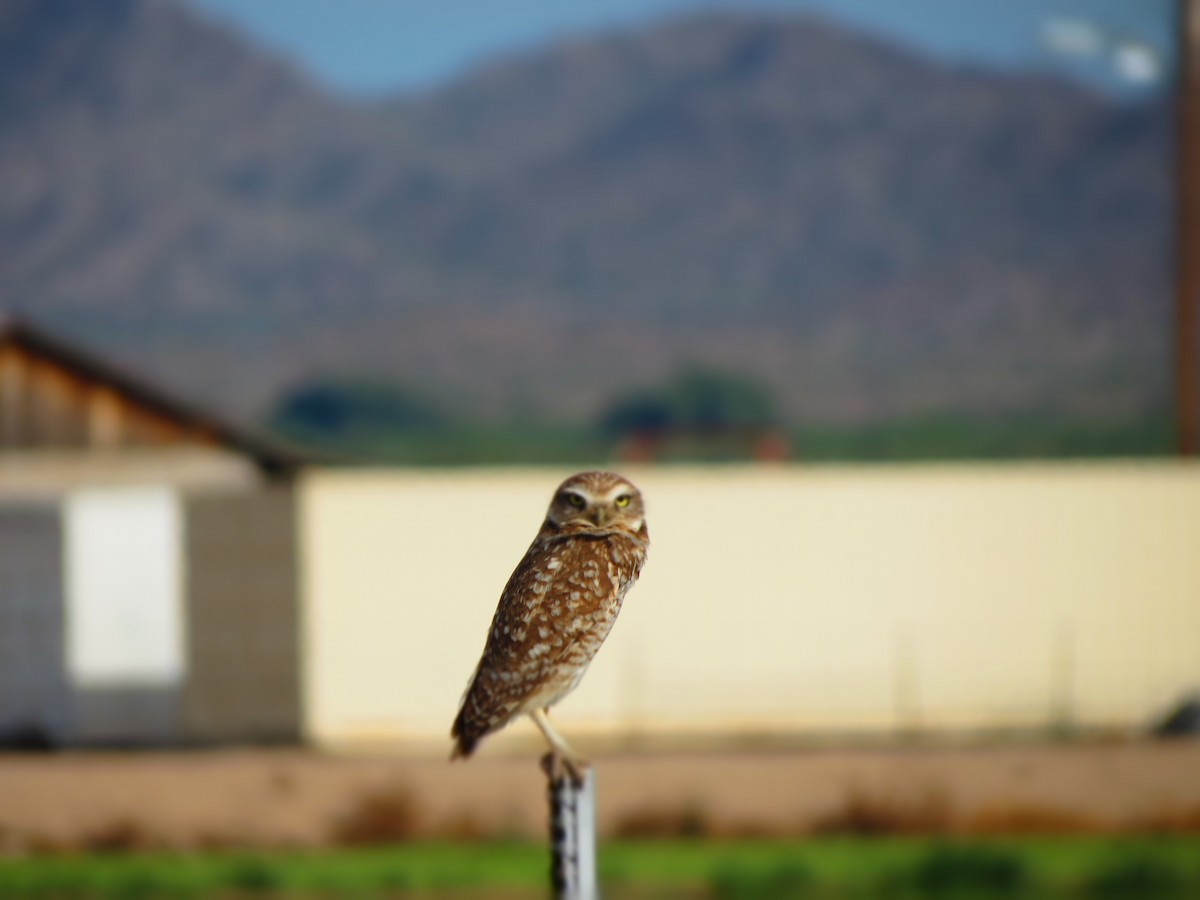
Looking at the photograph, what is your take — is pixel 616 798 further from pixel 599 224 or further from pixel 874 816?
pixel 599 224

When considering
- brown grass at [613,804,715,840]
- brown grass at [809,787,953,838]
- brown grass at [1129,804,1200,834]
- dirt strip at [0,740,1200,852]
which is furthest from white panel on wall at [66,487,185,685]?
brown grass at [1129,804,1200,834]

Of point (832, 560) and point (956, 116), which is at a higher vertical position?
point (956, 116)

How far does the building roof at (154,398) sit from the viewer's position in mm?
21719

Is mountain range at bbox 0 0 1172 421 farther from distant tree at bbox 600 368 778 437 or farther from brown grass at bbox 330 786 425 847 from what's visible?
brown grass at bbox 330 786 425 847

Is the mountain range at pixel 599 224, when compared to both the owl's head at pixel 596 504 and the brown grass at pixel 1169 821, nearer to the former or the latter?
the brown grass at pixel 1169 821

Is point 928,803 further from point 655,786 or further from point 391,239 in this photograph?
point 391,239

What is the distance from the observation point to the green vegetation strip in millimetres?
15289

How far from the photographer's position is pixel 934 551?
25.0 m

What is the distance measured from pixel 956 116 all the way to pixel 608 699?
440 ft

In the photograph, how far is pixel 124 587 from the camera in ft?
80.4

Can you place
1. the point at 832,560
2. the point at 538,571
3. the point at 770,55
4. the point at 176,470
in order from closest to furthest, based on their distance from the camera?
the point at 538,571 < the point at 176,470 < the point at 832,560 < the point at 770,55

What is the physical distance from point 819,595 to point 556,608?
18.2 m

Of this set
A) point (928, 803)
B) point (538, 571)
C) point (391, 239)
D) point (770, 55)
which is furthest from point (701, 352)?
point (538, 571)

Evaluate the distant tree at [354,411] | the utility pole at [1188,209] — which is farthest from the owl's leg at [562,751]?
the distant tree at [354,411]
